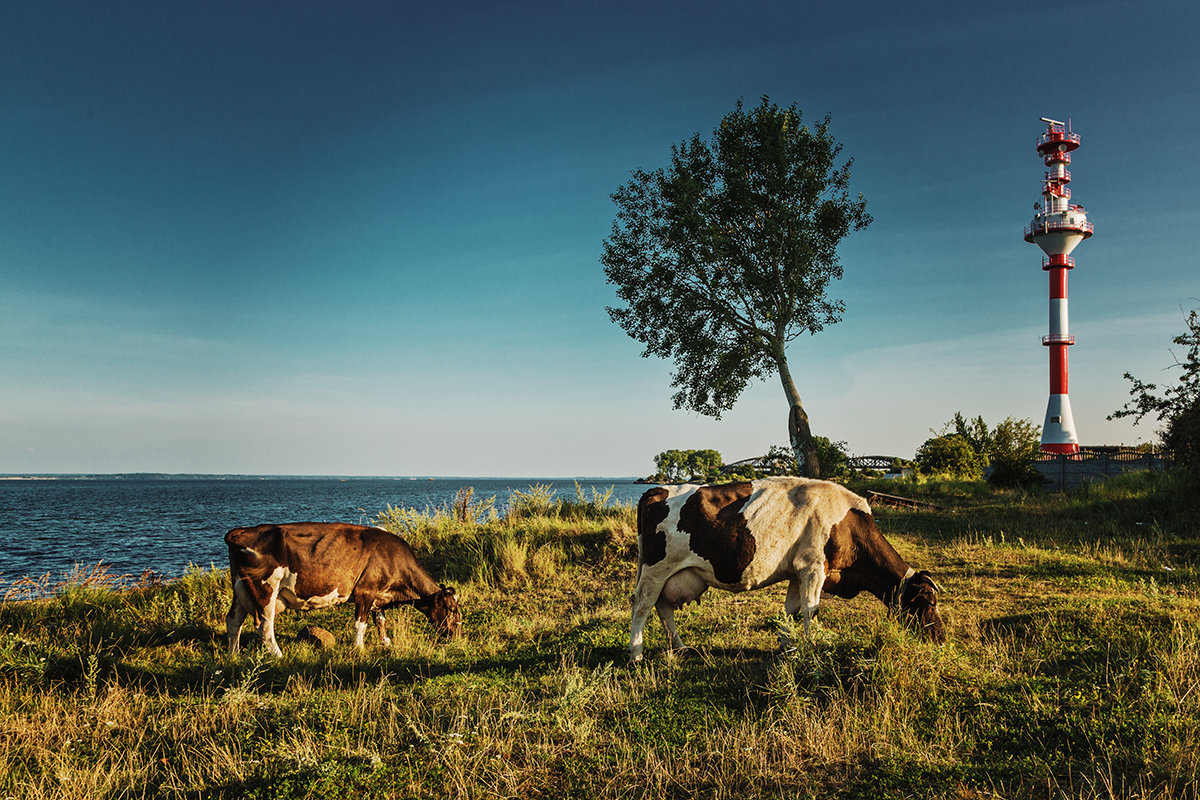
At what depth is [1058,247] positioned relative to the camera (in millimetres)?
61969

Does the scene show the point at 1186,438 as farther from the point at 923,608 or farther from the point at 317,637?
the point at 317,637

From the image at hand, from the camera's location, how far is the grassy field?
4.70m

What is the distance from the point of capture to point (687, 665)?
7.13 metres

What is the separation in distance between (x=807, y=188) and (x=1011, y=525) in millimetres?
13093

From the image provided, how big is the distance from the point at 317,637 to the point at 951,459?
3574 cm

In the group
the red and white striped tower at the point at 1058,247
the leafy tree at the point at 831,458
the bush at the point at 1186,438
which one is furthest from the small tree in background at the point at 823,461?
the red and white striped tower at the point at 1058,247

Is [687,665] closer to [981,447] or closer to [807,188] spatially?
[807,188]

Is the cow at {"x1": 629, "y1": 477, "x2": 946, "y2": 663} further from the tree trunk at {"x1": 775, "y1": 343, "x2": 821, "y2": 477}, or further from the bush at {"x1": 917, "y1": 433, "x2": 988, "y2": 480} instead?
the bush at {"x1": 917, "y1": 433, "x2": 988, "y2": 480}

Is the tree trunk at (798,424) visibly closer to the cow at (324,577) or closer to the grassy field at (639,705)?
the grassy field at (639,705)

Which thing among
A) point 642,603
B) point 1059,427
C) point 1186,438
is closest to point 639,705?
point 642,603

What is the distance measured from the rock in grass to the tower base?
62.9 m

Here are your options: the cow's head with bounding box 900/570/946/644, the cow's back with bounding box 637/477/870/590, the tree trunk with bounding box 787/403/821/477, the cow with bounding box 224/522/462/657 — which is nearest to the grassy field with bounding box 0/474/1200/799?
the cow's head with bounding box 900/570/946/644

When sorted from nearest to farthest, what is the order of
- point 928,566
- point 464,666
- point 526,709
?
point 526,709 → point 464,666 → point 928,566

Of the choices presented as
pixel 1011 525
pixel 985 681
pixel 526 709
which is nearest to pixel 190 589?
pixel 526 709
